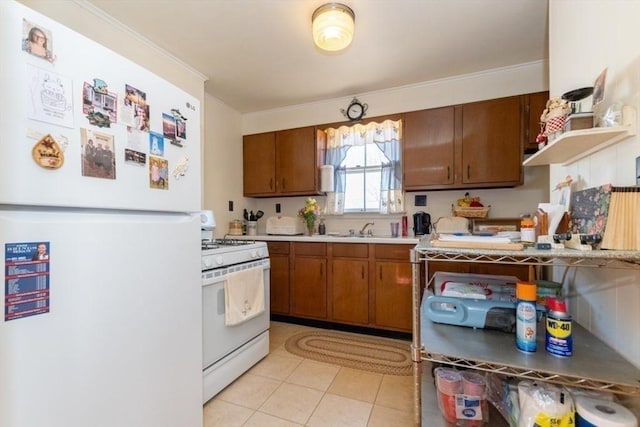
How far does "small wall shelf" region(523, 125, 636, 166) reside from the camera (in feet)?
3.00

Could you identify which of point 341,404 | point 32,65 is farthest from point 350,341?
point 32,65

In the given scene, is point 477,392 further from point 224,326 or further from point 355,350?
point 224,326

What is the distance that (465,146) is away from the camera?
2646 millimetres

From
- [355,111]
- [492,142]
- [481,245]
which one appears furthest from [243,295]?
[492,142]

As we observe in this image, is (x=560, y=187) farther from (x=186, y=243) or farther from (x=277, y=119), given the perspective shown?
(x=277, y=119)

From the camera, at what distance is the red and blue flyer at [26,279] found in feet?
2.46

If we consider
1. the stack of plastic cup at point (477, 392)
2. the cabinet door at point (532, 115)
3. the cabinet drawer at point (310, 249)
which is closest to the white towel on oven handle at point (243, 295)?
the cabinet drawer at point (310, 249)

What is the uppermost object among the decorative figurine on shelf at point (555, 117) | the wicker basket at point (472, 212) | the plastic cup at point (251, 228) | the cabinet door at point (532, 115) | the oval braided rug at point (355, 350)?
the cabinet door at point (532, 115)

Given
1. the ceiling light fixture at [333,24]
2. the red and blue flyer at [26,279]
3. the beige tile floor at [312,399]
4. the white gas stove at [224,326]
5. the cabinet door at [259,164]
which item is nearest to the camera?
the red and blue flyer at [26,279]

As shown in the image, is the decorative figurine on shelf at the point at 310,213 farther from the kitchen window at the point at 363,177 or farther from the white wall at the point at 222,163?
the white wall at the point at 222,163

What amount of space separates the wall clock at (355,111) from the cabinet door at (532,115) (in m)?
1.49

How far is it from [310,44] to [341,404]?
8.47ft

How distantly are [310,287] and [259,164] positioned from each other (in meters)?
1.63

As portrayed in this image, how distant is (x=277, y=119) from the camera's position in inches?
142
